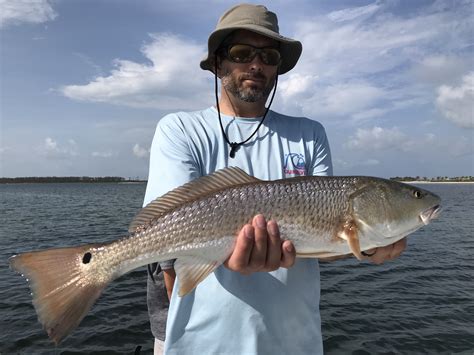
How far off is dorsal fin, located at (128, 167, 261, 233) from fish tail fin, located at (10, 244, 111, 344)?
0.48m

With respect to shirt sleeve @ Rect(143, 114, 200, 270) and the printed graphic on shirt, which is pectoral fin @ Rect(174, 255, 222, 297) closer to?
shirt sleeve @ Rect(143, 114, 200, 270)

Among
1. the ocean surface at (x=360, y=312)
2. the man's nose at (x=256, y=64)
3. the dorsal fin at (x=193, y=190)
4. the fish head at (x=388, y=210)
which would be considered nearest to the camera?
the dorsal fin at (x=193, y=190)

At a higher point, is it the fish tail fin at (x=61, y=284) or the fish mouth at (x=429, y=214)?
the fish mouth at (x=429, y=214)

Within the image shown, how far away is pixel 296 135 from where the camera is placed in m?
3.85

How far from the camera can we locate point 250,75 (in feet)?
12.9

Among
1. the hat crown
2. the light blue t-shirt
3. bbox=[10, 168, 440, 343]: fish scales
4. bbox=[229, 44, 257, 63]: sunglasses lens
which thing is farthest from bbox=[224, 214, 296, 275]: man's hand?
the hat crown

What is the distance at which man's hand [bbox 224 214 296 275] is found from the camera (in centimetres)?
299

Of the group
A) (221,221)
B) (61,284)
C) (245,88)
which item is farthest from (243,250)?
(245,88)

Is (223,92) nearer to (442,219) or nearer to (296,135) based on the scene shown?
(296,135)

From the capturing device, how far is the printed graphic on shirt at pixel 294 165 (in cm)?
369

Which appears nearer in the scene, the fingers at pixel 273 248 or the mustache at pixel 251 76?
the fingers at pixel 273 248

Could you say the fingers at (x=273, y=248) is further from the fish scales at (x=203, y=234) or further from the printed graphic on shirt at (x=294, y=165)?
the printed graphic on shirt at (x=294, y=165)

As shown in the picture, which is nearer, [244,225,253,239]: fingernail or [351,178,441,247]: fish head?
[244,225,253,239]: fingernail

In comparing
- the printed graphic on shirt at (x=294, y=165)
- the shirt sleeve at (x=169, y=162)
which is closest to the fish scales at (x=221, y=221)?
the shirt sleeve at (x=169, y=162)
